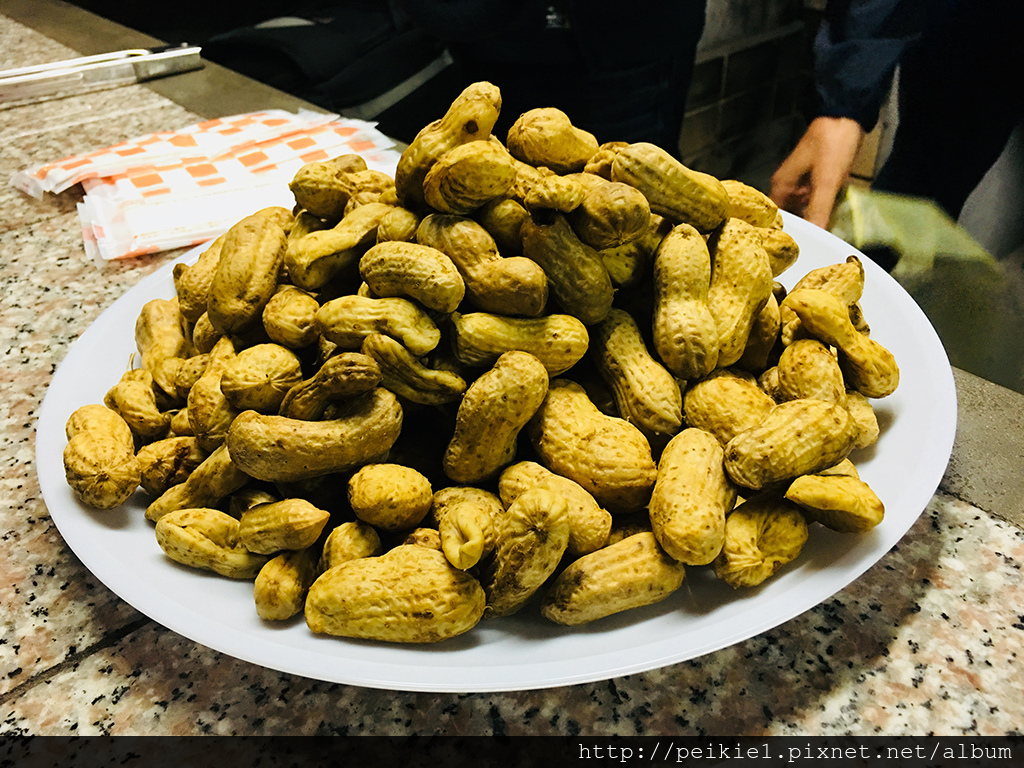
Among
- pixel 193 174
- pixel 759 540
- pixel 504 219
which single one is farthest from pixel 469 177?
pixel 193 174

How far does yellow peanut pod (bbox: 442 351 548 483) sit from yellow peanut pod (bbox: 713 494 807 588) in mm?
188

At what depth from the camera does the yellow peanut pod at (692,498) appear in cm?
56

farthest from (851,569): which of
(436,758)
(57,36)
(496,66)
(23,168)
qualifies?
(57,36)

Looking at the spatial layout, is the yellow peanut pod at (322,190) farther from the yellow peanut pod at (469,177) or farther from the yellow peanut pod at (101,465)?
the yellow peanut pod at (101,465)

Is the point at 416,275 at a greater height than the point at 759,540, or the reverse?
the point at 416,275

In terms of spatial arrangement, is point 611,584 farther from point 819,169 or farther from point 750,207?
point 819,169

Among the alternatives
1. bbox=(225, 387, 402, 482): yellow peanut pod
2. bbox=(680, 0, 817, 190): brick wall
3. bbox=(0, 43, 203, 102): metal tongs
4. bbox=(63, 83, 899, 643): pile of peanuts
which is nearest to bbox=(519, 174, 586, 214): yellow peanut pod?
bbox=(63, 83, 899, 643): pile of peanuts

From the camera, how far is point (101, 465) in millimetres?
667

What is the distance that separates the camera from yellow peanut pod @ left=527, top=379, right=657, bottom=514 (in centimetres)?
63

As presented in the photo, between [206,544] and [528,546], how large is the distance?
26cm

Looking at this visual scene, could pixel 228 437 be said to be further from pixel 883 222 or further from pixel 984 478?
pixel 883 222

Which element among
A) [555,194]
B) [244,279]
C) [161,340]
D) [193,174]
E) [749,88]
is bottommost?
[749,88]

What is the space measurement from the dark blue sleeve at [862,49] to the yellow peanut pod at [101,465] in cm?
118

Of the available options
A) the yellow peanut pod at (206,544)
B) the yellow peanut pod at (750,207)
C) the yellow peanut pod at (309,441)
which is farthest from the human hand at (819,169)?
the yellow peanut pod at (206,544)
